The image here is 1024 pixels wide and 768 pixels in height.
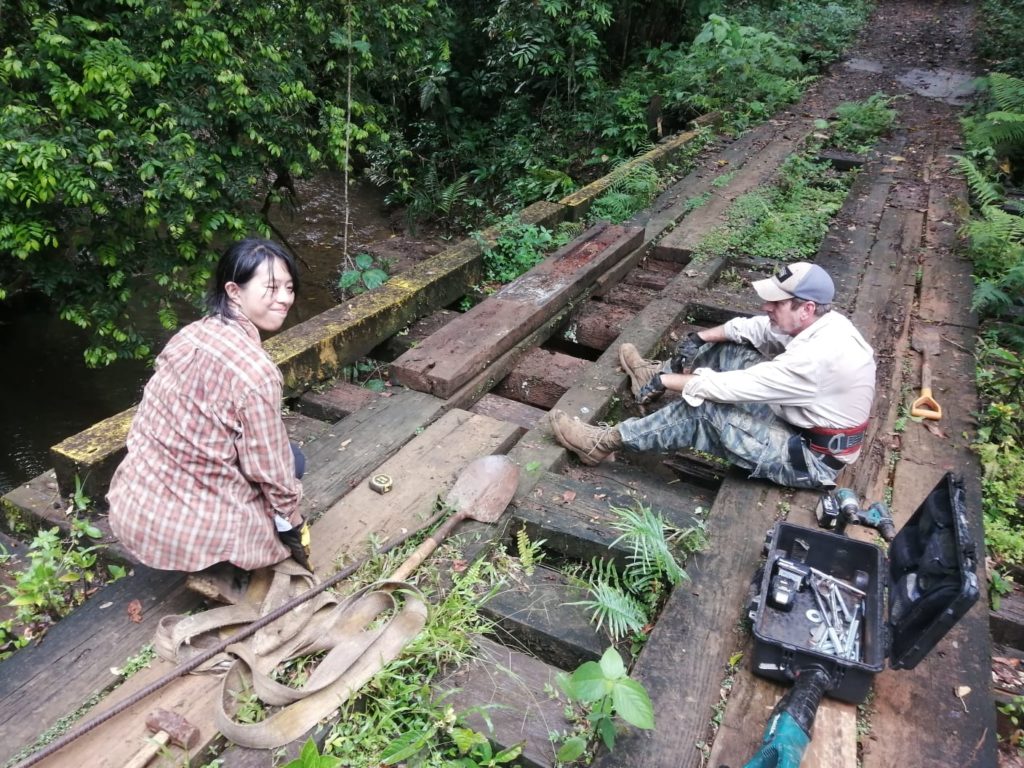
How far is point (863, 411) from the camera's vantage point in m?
3.19

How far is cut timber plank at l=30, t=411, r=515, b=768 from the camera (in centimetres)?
206

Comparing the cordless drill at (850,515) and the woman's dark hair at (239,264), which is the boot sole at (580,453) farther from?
the woman's dark hair at (239,264)

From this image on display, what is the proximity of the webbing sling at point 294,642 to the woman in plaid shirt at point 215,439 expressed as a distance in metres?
0.19

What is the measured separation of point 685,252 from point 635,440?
9.86 feet

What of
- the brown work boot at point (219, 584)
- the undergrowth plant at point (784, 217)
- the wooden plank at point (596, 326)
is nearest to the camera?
the brown work boot at point (219, 584)

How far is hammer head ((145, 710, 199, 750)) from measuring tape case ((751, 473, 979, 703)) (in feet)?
6.22

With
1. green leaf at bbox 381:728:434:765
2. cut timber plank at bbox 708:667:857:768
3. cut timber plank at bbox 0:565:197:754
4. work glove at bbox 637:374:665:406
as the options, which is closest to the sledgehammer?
cut timber plank at bbox 0:565:197:754

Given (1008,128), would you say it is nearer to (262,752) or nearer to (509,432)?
(509,432)

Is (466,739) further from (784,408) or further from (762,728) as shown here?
(784,408)

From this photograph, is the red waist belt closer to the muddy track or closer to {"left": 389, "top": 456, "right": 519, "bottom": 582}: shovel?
the muddy track

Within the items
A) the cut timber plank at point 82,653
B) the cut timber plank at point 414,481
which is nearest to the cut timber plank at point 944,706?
the cut timber plank at point 414,481

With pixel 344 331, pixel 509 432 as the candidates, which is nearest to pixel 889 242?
pixel 509 432

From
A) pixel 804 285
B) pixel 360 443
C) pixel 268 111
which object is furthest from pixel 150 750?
pixel 268 111

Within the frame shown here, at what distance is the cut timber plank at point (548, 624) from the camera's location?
2.55 metres
